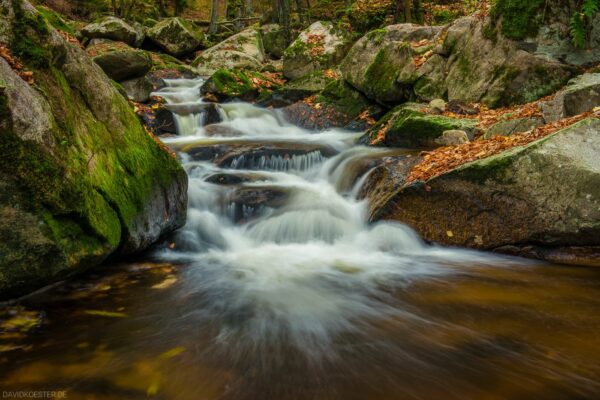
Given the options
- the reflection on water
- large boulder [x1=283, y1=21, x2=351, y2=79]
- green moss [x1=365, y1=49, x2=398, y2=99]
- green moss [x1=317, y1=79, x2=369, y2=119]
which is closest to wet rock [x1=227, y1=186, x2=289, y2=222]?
the reflection on water

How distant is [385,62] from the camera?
11062 millimetres

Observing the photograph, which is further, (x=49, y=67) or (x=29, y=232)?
(x=49, y=67)

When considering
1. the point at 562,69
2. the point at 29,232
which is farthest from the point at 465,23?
the point at 29,232

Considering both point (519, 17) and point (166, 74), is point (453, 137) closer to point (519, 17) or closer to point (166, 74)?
point (519, 17)

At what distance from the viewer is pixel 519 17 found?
315 inches

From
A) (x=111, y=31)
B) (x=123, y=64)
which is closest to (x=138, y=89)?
(x=123, y=64)

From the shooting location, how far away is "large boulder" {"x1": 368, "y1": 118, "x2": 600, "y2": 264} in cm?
441

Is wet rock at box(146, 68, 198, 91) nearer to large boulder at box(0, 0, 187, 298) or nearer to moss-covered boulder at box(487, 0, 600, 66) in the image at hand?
large boulder at box(0, 0, 187, 298)

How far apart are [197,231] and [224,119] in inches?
260

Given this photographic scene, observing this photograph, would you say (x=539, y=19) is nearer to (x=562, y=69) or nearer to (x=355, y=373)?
(x=562, y=69)

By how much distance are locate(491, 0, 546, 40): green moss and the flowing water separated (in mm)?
5001

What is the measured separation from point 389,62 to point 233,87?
5.30m

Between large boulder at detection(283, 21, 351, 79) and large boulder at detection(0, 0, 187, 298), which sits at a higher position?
large boulder at detection(283, 21, 351, 79)

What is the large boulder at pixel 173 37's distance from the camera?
62.0ft
